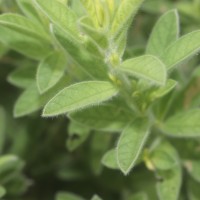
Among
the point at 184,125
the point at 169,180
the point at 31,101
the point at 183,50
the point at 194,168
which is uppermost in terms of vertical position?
the point at 183,50

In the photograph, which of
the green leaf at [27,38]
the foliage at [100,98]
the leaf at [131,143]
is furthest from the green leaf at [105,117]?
the green leaf at [27,38]

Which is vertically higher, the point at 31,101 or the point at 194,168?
the point at 31,101

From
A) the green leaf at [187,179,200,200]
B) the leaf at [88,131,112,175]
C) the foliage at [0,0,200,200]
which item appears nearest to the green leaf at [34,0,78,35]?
the foliage at [0,0,200,200]

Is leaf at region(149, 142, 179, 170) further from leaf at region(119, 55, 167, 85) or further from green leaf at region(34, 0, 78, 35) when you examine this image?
green leaf at region(34, 0, 78, 35)

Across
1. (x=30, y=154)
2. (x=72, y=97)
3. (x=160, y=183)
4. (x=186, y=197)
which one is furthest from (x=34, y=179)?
(x=72, y=97)

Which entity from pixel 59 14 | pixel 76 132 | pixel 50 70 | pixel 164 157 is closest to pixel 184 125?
pixel 164 157

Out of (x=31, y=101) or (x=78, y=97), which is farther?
(x=31, y=101)

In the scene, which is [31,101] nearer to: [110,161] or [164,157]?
[110,161]
